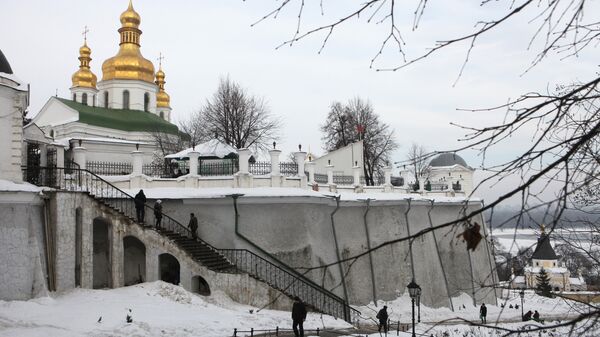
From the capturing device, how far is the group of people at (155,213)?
18808 mm

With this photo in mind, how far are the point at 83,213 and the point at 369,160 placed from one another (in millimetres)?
31171

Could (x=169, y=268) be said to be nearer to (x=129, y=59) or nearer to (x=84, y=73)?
(x=129, y=59)

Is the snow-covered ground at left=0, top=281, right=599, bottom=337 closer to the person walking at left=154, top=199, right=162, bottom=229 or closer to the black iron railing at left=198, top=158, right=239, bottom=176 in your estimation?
the person walking at left=154, top=199, right=162, bottom=229

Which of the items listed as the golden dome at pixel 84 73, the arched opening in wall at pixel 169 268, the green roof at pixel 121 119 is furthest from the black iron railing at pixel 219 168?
the golden dome at pixel 84 73

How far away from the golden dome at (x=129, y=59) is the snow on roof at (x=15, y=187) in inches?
1181

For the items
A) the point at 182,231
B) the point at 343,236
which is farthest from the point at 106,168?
the point at 343,236

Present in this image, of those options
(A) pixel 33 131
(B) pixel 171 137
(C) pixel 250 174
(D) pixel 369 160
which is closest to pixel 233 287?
(C) pixel 250 174

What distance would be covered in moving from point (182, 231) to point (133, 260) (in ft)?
6.90

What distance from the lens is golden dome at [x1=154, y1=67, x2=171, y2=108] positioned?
50281 mm

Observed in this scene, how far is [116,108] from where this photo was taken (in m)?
43.1

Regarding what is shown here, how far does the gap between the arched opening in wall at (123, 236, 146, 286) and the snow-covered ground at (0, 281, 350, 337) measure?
2.98 m

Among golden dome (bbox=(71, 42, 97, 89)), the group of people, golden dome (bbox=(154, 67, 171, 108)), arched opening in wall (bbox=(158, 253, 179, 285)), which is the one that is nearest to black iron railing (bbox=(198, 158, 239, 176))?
the group of people

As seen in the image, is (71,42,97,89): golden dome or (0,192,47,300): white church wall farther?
(71,42,97,89): golden dome

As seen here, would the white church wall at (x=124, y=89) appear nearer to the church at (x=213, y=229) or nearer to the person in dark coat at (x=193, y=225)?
the church at (x=213, y=229)
